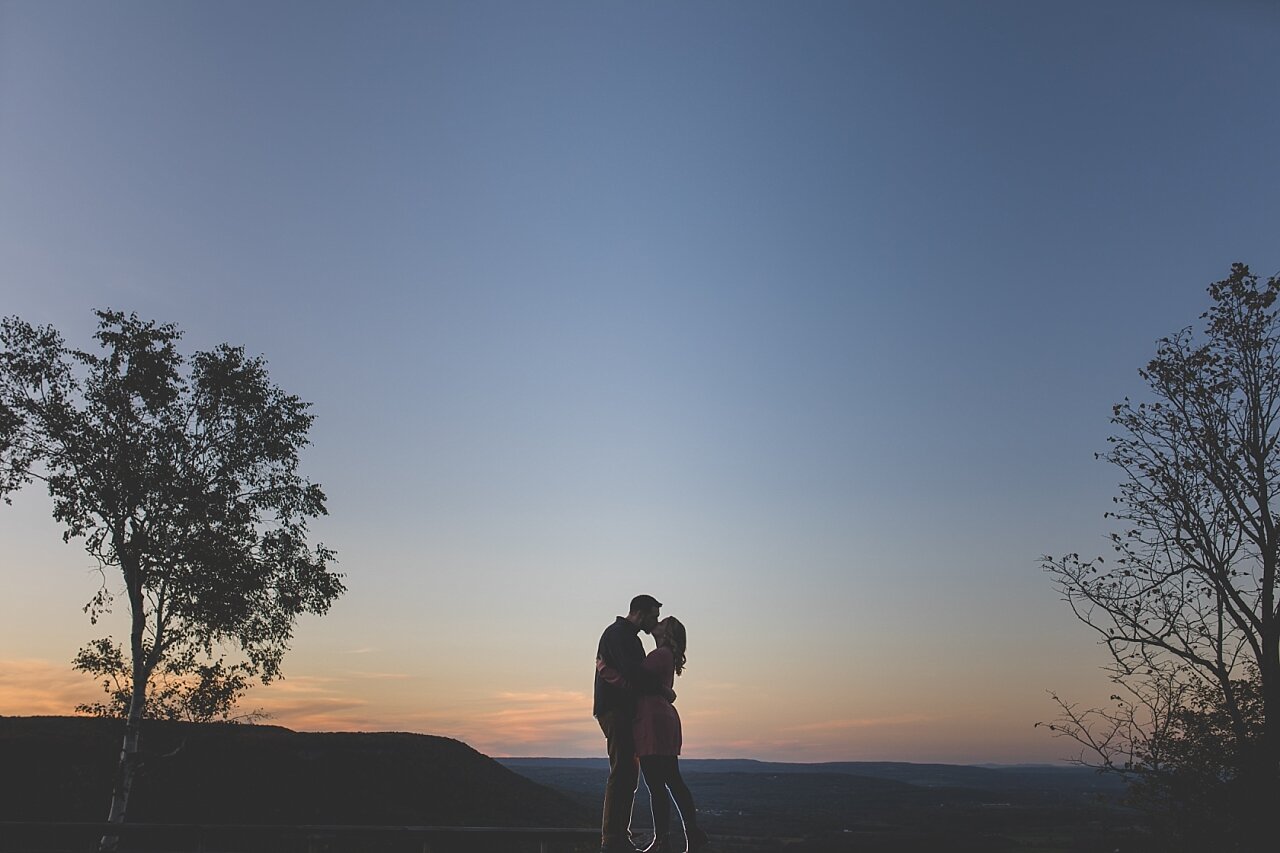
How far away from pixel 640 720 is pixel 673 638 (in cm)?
80

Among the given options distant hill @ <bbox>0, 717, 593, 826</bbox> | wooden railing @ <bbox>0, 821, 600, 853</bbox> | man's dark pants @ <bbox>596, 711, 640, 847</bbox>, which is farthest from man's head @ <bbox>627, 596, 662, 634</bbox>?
distant hill @ <bbox>0, 717, 593, 826</bbox>

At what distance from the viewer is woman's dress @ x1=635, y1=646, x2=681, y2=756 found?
866 centimetres

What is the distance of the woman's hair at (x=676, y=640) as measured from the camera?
8.73 m

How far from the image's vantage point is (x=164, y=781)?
181 ft

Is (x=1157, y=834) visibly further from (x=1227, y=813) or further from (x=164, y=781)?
(x=164, y=781)

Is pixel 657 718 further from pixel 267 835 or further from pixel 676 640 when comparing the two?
pixel 267 835

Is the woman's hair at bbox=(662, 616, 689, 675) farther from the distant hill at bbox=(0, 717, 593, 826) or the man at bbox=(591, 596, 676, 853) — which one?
the distant hill at bbox=(0, 717, 593, 826)

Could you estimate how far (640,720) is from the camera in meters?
8.77

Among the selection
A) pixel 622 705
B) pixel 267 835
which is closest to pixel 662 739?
pixel 622 705

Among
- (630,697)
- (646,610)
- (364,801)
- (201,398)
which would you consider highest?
(201,398)

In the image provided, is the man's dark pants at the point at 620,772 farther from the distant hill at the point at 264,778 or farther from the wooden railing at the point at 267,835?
the distant hill at the point at 264,778

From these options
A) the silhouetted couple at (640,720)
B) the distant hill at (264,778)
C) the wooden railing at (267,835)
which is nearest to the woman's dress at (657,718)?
the silhouetted couple at (640,720)

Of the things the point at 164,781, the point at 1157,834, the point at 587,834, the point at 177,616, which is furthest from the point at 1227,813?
the point at 164,781

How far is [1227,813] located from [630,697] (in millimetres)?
12435
